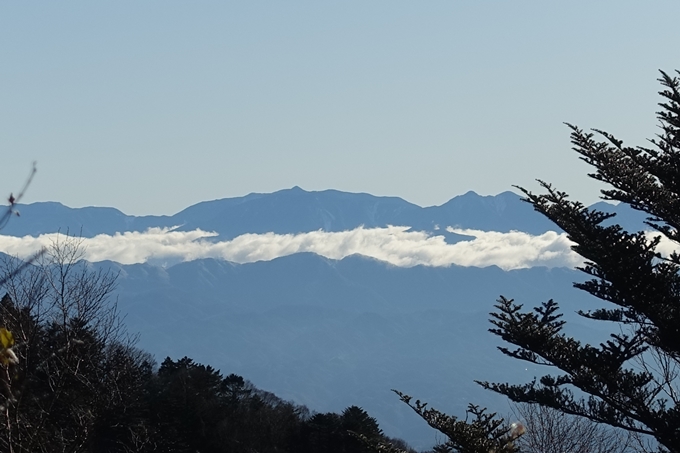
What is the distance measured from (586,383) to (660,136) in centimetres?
318

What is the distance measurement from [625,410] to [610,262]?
2.03 meters

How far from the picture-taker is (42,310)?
1456 cm

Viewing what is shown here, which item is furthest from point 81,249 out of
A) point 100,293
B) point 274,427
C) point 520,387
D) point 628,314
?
point 274,427

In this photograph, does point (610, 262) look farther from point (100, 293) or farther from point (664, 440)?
point (100, 293)

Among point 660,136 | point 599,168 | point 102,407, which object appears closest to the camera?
point 599,168

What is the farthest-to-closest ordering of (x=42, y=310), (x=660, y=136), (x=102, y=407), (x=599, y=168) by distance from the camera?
(x=102, y=407) < (x=42, y=310) < (x=660, y=136) < (x=599, y=168)

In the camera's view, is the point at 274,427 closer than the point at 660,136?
No

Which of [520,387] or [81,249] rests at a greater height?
[81,249]

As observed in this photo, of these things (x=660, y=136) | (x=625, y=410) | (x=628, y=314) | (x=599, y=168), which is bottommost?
(x=625, y=410)

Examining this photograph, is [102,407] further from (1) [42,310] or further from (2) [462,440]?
(2) [462,440]

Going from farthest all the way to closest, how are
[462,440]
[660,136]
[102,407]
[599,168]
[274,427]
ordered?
[274,427]
[102,407]
[660,136]
[599,168]
[462,440]

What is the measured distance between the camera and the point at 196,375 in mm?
46812

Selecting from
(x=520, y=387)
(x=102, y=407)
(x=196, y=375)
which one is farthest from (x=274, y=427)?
(x=520, y=387)

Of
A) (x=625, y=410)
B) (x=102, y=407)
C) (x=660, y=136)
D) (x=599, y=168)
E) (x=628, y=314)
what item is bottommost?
(x=102, y=407)
